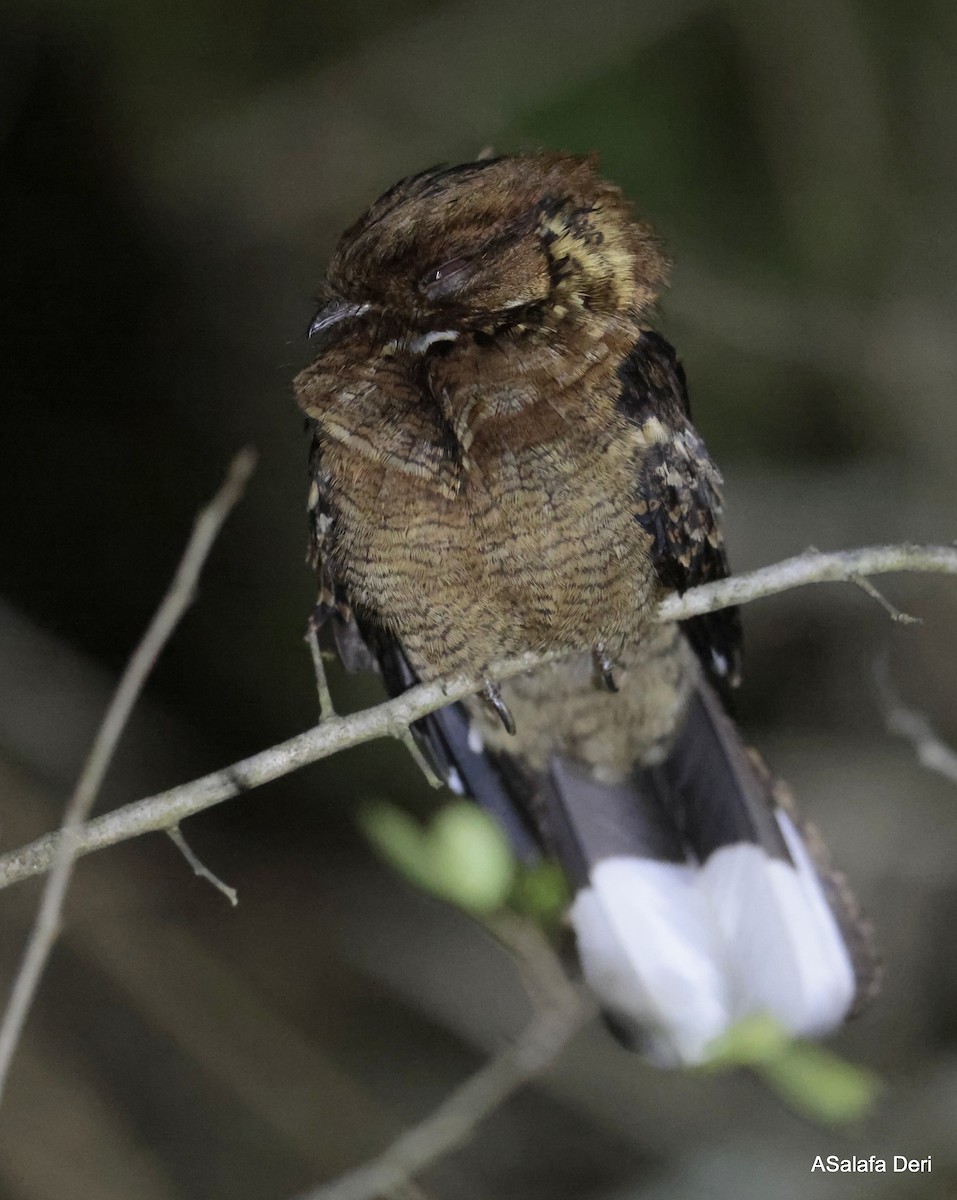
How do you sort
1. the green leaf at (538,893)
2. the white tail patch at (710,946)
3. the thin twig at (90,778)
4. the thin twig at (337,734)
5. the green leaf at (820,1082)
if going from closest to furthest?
1. the thin twig at (90,778)
2. the green leaf at (820,1082)
3. the thin twig at (337,734)
4. the green leaf at (538,893)
5. the white tail patch at (710,946)

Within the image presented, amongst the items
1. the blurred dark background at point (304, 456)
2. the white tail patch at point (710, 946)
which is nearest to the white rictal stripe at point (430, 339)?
the white tail patch at point (710, 946)

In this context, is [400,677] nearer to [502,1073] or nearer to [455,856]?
[502,1073]

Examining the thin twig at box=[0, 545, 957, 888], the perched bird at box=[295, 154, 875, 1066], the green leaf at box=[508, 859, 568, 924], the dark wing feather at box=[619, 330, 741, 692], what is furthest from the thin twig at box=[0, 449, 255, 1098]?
the dark wing feather at box=[619, 330, 741, 692]

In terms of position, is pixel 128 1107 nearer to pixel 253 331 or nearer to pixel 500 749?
pixel 500 749

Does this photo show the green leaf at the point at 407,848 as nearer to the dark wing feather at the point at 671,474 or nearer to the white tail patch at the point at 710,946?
the dark wing feather at the point at 671,474

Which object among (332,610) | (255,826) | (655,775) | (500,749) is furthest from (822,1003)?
(255,826)

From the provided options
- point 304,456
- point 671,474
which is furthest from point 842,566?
point 304,456
